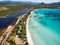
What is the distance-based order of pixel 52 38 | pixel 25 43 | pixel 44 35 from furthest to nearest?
pixel 44 35
pixel 52 38
pixel 25 43

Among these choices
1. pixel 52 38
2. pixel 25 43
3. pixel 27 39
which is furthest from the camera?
pixel 52 38

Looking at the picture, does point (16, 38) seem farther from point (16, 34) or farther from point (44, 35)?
point (44, 35)

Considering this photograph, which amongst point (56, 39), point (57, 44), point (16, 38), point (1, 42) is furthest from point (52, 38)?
point (1, 42)

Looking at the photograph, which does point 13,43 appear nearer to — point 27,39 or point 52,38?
point 27,39

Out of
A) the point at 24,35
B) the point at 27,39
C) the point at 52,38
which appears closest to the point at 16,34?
the point at 24,35

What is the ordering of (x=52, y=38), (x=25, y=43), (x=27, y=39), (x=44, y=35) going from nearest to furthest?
(x=25, y=43), (x=27, y=39), (x=52, y=38), (x=44, y=35)

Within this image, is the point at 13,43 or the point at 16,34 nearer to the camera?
the point at 13,43

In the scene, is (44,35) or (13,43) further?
(44,35)

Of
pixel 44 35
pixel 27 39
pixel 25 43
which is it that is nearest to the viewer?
pixel 25 43
